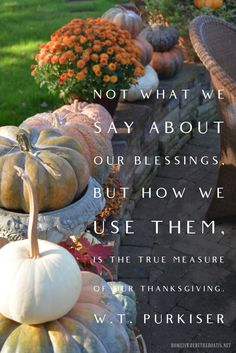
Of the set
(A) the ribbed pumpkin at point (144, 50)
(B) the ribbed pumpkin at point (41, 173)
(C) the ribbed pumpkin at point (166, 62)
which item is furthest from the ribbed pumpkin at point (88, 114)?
(C) the ribbed pumpkin at point (166, 62)

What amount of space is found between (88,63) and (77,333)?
2390 millimetres

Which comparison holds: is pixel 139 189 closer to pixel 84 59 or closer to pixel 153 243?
pixel 153 243

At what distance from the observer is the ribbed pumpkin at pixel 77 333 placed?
5.80 feet

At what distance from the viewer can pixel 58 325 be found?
6.04 ft

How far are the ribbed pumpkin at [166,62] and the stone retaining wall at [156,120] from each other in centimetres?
8

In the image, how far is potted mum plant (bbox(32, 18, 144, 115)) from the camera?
3.85 meters

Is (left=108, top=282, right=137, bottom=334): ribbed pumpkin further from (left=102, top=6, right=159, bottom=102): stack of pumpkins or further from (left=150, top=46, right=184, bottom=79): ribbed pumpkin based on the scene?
(left=150, top=46, right=184, bottom=79): ribbed pumpkin

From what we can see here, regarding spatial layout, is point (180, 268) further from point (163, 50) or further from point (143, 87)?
point (163, 50)

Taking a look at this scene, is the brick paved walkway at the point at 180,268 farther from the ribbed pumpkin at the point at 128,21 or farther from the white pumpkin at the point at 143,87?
the ribbed pumpkin at the point at 128,21

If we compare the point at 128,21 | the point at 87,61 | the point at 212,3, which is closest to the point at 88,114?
the point at 87,61

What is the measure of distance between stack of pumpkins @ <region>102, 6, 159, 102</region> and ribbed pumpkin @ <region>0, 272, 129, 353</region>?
8.93 ft

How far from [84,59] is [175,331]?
A: 174 cm

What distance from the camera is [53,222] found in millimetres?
2305

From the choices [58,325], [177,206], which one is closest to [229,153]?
[177,206]
